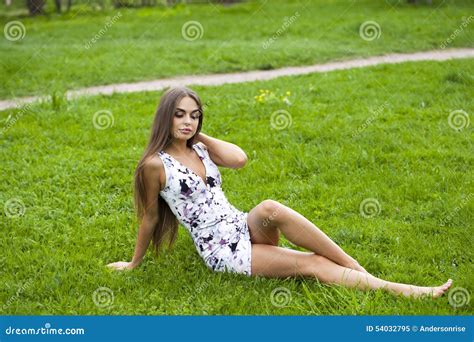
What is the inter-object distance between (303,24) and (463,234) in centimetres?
1007

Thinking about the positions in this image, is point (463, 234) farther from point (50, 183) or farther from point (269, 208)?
point (50, 183)

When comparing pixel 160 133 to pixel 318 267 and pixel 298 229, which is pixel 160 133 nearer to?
pixel 298 229

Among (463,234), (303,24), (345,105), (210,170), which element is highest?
(303,24)

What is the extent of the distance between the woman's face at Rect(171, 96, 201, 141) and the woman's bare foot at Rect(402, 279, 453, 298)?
5.62ft

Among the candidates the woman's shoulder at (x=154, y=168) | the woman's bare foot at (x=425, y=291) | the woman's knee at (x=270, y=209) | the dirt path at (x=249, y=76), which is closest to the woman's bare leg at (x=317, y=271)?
the woman's bare foot at (x=425, y=291)

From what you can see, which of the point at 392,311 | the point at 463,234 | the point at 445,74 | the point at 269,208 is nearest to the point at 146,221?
the point at 269,208

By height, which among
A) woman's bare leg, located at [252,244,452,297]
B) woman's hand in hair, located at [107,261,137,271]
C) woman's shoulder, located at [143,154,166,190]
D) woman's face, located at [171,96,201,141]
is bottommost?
woman's hand in hair, located at [107,261,137,271]

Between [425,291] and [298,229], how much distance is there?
0.88m

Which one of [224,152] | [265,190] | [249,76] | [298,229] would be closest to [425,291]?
[298,229]

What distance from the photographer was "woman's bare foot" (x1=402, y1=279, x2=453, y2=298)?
12.4ft

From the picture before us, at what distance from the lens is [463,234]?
469cm

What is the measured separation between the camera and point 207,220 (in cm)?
402

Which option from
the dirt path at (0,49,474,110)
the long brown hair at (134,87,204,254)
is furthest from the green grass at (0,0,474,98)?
the long brown hair at (134,87,204,254)

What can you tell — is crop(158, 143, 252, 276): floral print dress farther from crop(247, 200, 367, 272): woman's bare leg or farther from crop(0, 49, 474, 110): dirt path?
crop(0, 49, 474, 110): dirt path
